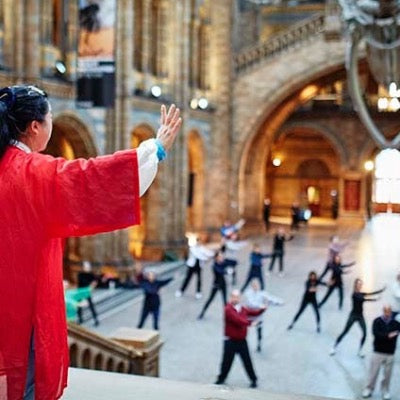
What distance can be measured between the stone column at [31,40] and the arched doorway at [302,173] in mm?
21601

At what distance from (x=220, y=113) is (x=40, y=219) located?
23.2m

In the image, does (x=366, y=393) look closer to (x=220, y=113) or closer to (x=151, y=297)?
(x=151, y=297)

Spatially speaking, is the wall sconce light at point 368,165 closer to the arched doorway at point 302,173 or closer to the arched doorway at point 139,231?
the arched doorway at point 302,173

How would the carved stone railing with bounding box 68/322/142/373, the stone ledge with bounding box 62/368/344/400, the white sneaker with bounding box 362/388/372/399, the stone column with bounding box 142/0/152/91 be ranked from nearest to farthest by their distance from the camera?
the stone ledge with bounding box 62/368/344/400 < the carved stone railing with bounding box 68/322/142/373 < the white sneaker with bounding box 362/388/372/399 < the stone column with bounding box 142/0/152/91


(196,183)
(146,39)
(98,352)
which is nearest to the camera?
(98,352)

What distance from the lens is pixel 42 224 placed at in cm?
232

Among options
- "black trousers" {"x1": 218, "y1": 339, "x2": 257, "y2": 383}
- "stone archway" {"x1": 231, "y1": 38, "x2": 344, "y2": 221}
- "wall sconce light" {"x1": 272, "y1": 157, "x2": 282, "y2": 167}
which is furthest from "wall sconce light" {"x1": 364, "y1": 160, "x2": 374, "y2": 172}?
"black trousers" {"x1": 218, "y1": 339, "x2": 257, "y2": 383}

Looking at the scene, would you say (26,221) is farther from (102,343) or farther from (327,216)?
(327,216)

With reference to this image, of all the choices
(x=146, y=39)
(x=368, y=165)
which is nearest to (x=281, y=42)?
(x=146, y=39)

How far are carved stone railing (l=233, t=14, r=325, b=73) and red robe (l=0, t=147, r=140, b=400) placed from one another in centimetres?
2312

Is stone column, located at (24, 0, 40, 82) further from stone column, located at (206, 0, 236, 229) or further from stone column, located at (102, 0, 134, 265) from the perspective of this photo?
stone column, located at (206, 0, 236, 229)

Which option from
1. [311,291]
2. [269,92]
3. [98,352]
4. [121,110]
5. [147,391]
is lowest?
[98,352]

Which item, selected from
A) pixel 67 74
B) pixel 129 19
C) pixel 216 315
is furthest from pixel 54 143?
pixel 216 315

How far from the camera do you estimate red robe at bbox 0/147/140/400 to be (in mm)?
2289
